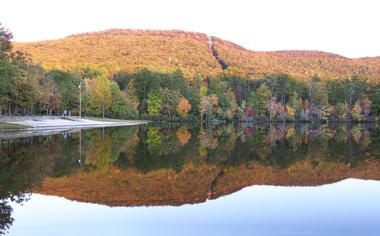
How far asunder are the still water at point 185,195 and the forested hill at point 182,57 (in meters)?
99.4

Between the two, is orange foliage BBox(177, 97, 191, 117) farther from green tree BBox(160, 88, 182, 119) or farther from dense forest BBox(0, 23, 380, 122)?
green tree BBox(160, 88, 182, 119)

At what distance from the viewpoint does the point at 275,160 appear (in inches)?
877

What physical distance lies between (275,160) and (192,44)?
151 meters

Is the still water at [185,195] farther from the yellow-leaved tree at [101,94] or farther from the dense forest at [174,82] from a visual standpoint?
the yellow-leaved tree at [101,94]

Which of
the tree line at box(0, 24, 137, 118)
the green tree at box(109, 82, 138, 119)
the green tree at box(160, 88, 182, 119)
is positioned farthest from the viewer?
the green tree at box(160, 88, 182, 119)

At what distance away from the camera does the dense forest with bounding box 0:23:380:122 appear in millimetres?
72125

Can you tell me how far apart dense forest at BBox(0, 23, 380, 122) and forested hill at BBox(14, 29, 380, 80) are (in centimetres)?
34

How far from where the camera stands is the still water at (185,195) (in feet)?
32.0

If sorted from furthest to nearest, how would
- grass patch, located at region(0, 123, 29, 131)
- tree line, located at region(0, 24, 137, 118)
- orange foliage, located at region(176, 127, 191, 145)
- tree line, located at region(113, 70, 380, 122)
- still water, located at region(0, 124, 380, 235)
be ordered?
1. tree line, located at region(113, 70, 380, 122)
2. tree line, located at region(0, 24, 137, 118)
3. grass patch, located at region(0, 123, 29, 131)
4. orange foliage, located at region(176, 127, 191, 145)
5. still water, located at region(0, 124, 380, 235)

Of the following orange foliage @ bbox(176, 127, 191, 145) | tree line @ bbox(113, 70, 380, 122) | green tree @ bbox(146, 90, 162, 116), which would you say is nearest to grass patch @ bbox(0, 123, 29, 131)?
orange foliage @ bbox(176, 127, 191, 145)

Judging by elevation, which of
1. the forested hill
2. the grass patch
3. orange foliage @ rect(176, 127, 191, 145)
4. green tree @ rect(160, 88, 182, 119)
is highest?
the forested hill

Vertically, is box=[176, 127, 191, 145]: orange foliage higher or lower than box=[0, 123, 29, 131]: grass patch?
lower

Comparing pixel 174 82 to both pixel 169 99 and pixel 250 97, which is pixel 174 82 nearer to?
pixel 169 99

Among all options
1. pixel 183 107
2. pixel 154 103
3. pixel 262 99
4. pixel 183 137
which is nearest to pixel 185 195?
pixel 183 137
